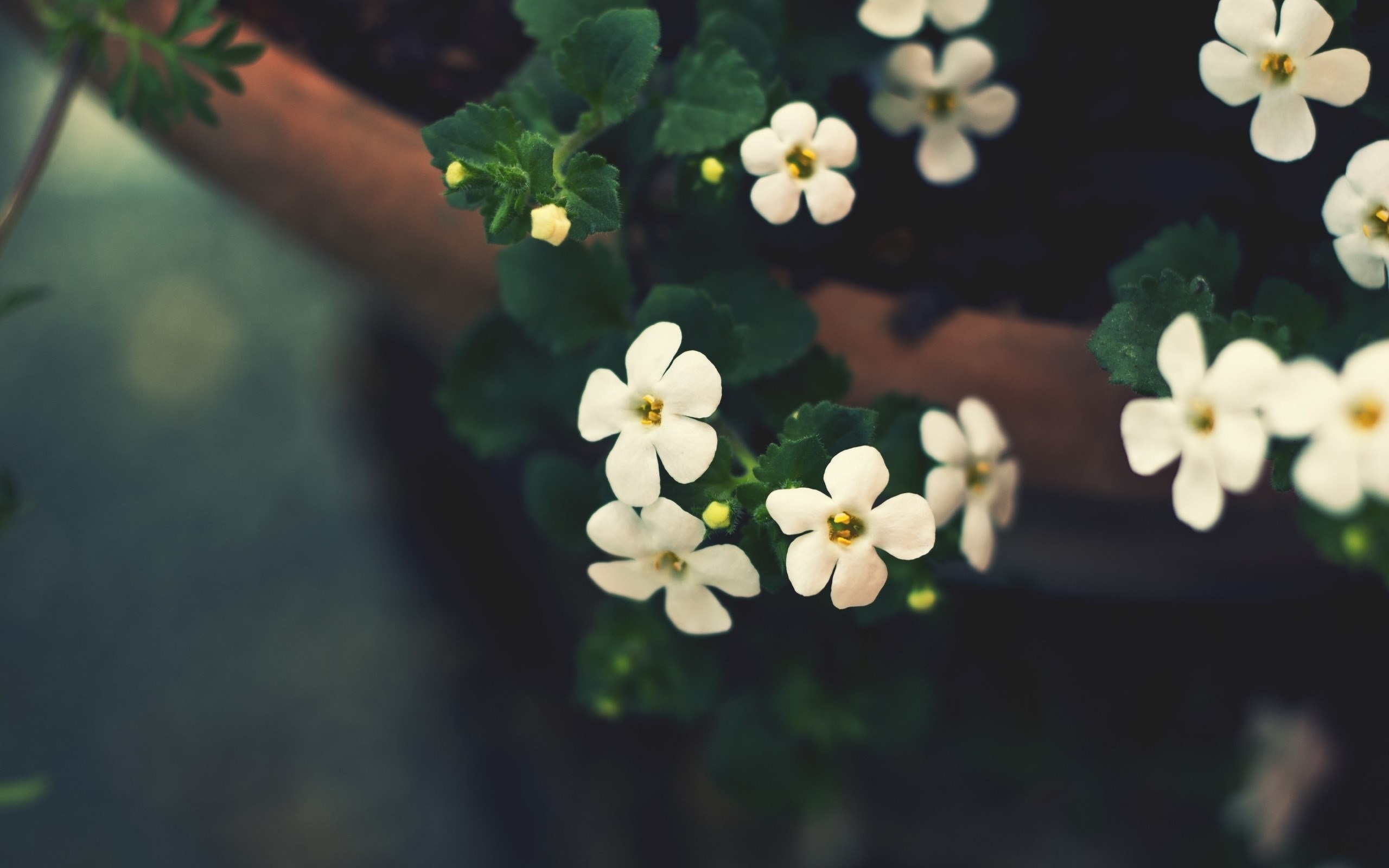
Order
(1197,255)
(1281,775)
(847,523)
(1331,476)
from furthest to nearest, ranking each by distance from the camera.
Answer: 1. (1281,775)
2. (1197,255)
3. (847,523)
4. (1331,476)

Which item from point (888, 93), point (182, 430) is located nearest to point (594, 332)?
point (888, 93)

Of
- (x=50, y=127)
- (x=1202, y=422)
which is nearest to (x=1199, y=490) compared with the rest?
(x=1202, y=422)

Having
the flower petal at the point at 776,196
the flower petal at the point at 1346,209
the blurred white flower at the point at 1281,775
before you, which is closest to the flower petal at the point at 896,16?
the flower petal at the point at 776,196

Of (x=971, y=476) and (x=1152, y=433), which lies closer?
(x=1152, y=433)

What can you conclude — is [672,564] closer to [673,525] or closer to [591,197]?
[673,525]

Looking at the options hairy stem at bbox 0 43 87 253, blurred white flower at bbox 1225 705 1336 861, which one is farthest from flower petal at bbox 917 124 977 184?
blurred white flower at bbox 1225 705 1336 861

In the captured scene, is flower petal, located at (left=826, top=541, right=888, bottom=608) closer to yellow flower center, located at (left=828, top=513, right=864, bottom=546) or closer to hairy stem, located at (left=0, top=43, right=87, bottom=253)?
yellow flower center, located at (left=828, top=513, right=864, bottom=546)

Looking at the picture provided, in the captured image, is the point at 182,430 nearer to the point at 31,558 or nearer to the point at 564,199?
the point at 31,558
